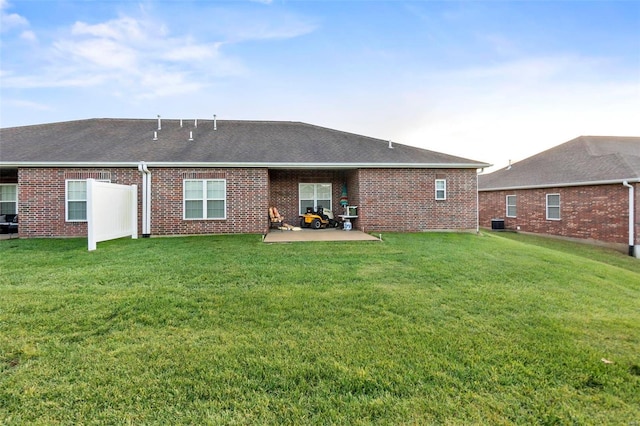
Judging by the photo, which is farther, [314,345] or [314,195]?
[314,195]

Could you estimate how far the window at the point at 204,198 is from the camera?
1091 cm

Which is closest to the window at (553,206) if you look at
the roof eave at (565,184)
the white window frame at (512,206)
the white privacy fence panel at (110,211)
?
the roof eave at (565,184)

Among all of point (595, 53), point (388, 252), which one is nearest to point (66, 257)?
point (388, 252)

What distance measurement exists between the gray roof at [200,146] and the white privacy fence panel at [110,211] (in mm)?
1519

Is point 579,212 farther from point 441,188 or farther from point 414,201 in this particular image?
point 414,201

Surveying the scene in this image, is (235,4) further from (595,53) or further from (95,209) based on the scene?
(595,53)

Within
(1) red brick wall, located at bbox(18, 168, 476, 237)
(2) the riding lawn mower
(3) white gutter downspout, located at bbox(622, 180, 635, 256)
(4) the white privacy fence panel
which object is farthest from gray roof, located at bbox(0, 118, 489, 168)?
(3) white gutter downspout, located at bbox(622, 180, 635, 256)

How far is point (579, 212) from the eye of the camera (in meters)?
13.9

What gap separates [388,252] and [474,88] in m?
9.98

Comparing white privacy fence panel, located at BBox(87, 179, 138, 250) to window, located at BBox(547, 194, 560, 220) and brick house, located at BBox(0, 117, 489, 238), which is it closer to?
brick house, located at BBox(0, 117, 489, 238)

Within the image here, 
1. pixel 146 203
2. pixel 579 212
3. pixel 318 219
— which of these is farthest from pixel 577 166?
pixel 146 203

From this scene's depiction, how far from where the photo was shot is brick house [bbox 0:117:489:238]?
10.4 meters

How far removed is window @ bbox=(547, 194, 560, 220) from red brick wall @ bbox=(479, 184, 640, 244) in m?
0.19

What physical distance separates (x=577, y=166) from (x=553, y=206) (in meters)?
2.39
